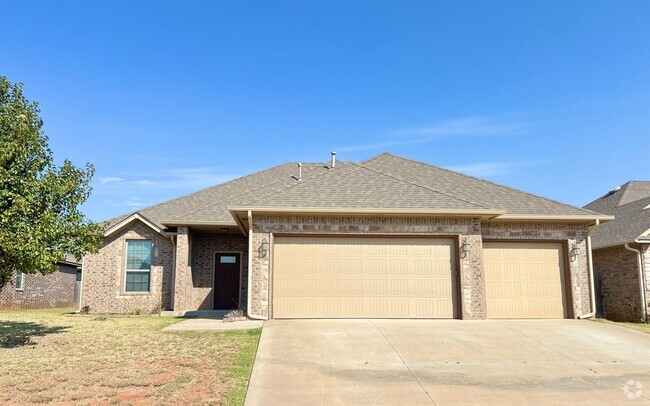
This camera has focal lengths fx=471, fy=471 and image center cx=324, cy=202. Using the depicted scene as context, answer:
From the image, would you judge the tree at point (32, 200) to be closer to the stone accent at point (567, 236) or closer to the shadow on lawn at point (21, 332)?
the shadow on lawn at point (21, 332)

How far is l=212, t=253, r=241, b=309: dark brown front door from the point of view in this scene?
17594 mm

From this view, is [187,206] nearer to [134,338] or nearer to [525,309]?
[134,338]

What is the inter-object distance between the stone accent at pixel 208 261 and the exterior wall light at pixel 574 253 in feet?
35.8

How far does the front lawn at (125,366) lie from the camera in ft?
21.6

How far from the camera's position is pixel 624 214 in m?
19.5

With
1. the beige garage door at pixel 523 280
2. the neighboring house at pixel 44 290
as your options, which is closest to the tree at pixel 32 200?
the beige garage door at pixel 523 280

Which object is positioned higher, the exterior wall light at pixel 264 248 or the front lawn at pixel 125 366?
the exterior wall light at pixel 264 248

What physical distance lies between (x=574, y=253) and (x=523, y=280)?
1.80m

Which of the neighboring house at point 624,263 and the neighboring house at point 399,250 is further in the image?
the neighboring house at point 624,263

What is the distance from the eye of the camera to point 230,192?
780 inches

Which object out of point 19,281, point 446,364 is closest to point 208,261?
point 446,364

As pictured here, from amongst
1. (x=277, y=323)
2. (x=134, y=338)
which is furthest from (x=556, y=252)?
(x=134, y=338)

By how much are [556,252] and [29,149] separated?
14624 millimetres

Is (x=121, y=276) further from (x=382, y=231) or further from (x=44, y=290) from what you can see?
(x=44, y=290)
